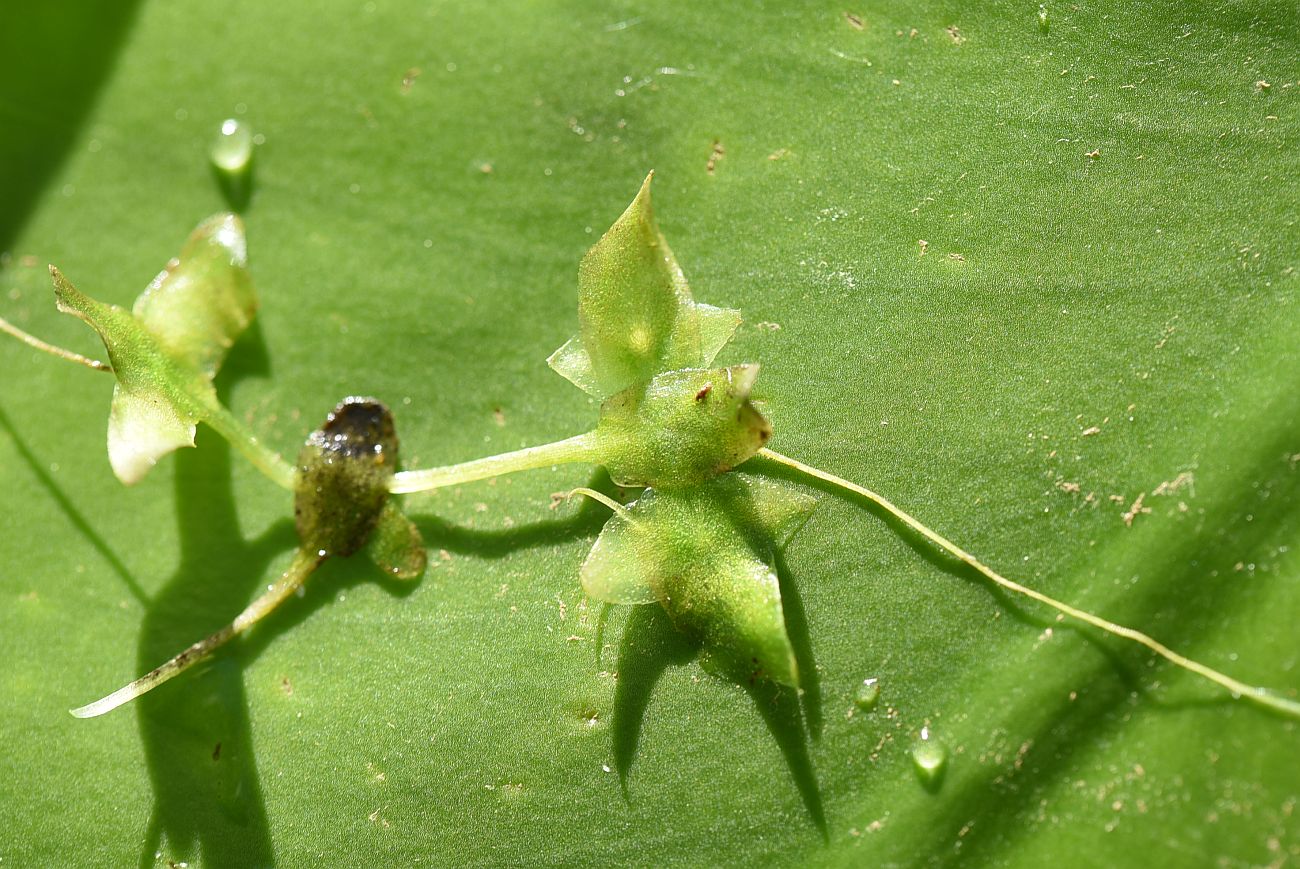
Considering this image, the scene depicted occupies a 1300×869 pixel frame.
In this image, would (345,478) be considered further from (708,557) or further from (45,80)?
(45,80)

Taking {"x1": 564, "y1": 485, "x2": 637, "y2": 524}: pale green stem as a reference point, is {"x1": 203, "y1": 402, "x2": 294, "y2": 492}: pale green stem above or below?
below

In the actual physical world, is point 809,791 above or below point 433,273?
below

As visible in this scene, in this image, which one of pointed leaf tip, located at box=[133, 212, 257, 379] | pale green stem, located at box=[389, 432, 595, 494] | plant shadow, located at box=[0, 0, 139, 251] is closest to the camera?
pale green stem, located at box=[389, 432, 595, 494]

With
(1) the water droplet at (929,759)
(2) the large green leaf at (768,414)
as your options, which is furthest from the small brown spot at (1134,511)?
(1) the water droplet at (929,759)

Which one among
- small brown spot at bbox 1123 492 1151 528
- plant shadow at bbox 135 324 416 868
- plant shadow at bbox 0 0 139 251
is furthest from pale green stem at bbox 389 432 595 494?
plant shadow at bbox 0 0 139 251

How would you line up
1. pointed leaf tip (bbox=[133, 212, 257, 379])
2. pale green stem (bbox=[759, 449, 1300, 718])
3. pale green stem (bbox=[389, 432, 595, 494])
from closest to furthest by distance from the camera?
pale green stem (bbox=[759, 449, 1300, 718]) < pale green stem (bbox=[389, 432, 595, 494]) < pointed leaf tip (bbox=[133, 212, 257, 379])

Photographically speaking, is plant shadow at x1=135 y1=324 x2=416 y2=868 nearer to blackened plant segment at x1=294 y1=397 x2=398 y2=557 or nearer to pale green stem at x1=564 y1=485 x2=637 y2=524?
blackened plant segment at x1=294 y1=397 x2=398 y2=557

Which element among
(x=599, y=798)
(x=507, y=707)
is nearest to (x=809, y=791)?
(x=599, y=798)

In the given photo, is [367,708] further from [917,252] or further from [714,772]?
[917,252]
